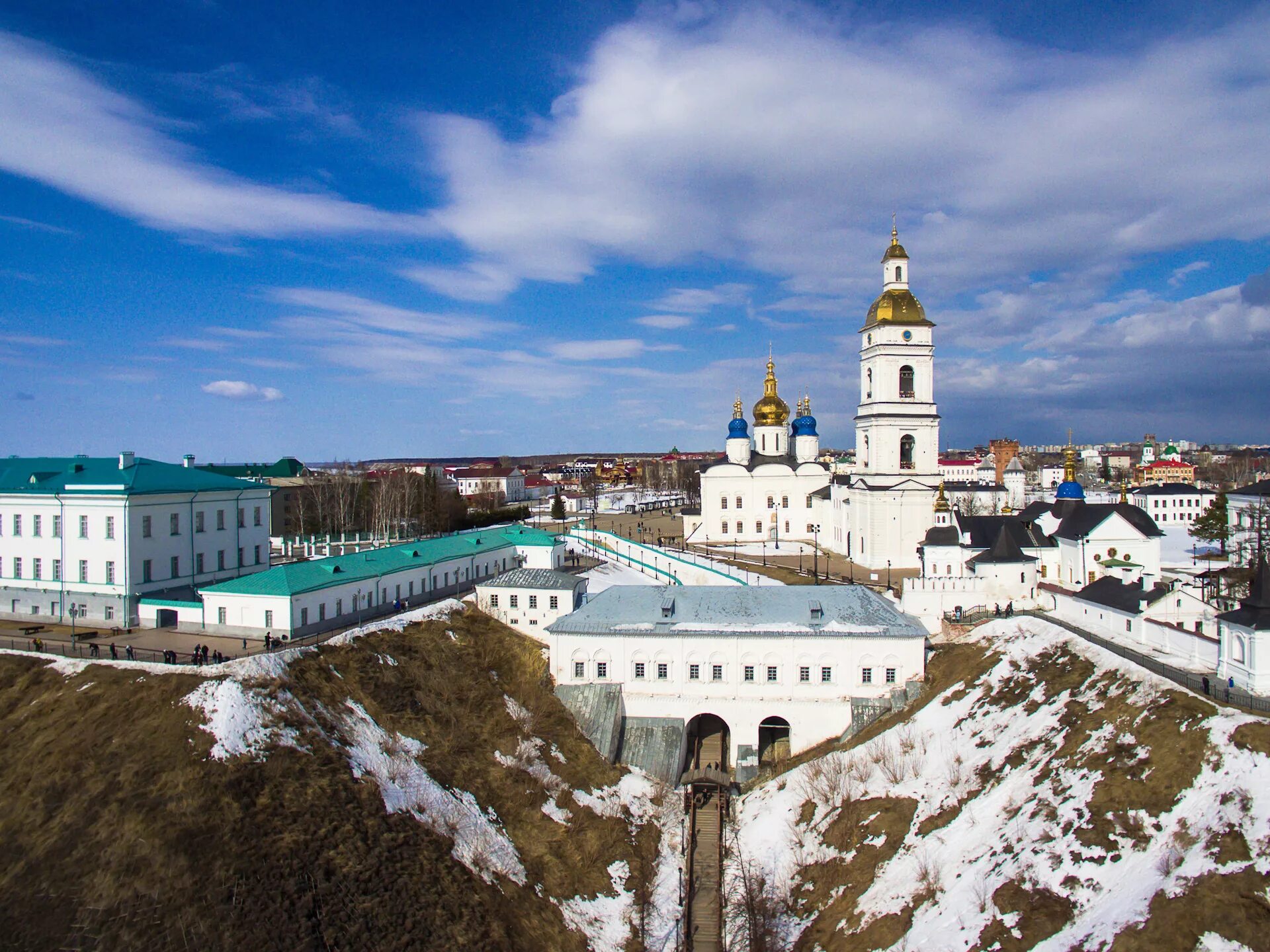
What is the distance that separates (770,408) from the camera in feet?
195

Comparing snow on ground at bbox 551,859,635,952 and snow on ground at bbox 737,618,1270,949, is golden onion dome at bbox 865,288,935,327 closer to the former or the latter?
snow on ground at bbox 737,618,1270,949

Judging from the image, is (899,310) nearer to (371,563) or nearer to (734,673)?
(734,673)

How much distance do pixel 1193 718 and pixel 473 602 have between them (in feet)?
80.2

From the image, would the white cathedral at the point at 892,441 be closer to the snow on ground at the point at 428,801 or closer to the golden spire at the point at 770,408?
the golden spire at the point at 770,408

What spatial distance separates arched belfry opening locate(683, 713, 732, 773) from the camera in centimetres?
2792

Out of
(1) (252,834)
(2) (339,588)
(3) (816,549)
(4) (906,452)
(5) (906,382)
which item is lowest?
(1) (252,834)

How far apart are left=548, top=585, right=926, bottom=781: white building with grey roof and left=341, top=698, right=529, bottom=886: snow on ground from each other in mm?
6085

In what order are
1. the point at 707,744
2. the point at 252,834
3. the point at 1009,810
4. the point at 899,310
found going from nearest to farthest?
1. the point at 252,834
2. the point at 1009,810
3. the point at 707,744
4. the point at 899,310

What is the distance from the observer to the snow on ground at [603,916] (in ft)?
62.2

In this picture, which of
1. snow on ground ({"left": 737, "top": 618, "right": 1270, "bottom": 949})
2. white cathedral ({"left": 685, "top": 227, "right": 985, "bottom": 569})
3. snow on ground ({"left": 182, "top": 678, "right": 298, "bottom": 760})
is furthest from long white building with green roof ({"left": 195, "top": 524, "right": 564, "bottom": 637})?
white cathedral ({"left": 685, "top": 227, "right": 985, "bottom": 569})

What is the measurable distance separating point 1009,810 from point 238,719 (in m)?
18.4

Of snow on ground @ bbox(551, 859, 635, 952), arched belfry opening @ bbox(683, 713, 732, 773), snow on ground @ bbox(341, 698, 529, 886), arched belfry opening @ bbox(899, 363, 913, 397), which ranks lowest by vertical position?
snow on ground @ bbox(551, 859, 635, 952)

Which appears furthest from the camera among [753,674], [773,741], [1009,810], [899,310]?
[899,310]

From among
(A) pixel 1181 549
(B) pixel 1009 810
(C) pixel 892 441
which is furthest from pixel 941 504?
(A) pixel 1181 549
